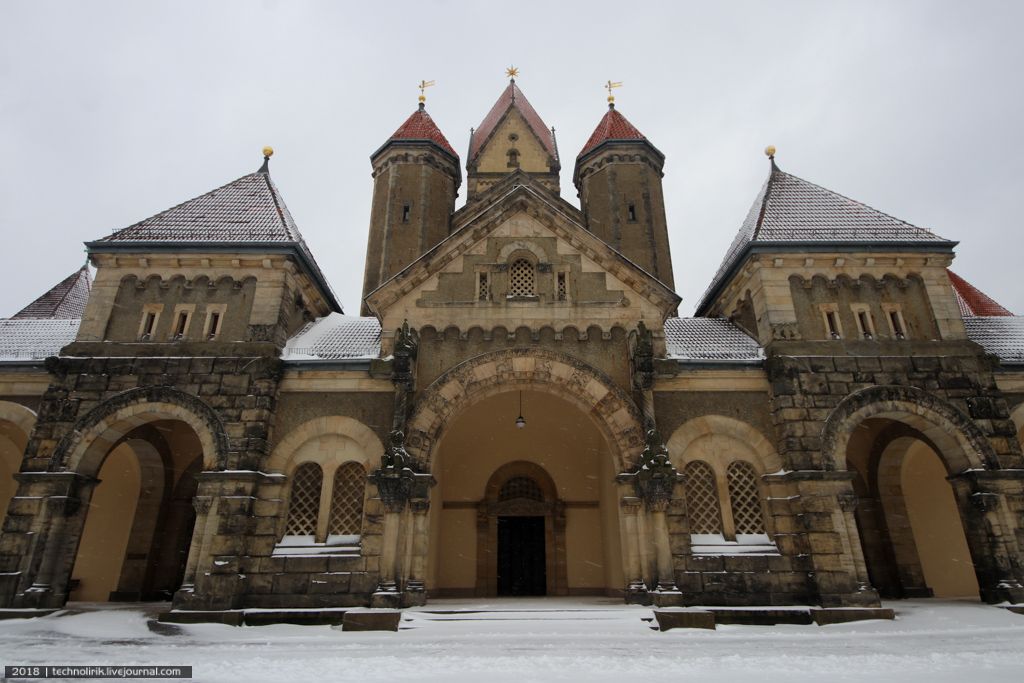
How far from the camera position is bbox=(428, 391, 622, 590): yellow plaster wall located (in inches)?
668

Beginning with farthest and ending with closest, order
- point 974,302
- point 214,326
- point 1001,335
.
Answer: point 974,302 → point 1001,335 → point 214,326

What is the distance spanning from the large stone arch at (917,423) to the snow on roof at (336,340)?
11.2m

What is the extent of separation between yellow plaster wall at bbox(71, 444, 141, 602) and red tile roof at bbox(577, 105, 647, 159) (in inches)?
912

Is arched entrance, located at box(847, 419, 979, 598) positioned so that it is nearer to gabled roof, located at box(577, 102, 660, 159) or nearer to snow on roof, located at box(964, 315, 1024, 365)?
snow on roof, located at box(964, 315, 1024, 365)

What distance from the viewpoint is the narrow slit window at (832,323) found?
1495 cm

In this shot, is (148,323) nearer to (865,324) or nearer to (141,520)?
(141,520)

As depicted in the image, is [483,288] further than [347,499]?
Yes

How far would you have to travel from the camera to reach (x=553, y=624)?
10.8m

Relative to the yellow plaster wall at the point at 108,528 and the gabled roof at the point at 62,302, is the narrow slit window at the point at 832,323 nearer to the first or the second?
the yellow plaster wall at the point at 108,528

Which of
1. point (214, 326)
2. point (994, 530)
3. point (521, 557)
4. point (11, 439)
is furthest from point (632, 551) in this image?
point (11, 439)

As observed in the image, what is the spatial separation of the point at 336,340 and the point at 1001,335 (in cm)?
1835

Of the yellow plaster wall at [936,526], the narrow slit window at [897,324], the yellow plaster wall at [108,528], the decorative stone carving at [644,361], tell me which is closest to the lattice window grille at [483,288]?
the decorative stone carving at [644,361]

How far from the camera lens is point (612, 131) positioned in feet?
94.6

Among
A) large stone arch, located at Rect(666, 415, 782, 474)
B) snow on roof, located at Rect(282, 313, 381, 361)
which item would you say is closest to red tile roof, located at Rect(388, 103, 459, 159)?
snow on roof, located at Rect(282, 313, 381, 361)
